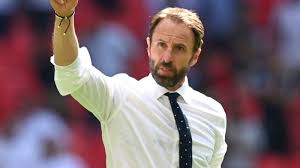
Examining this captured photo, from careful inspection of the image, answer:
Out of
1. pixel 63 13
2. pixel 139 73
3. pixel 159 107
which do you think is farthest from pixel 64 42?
pixel 139 73

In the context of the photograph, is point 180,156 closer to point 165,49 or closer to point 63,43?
point 165,49

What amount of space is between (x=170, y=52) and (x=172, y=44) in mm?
34

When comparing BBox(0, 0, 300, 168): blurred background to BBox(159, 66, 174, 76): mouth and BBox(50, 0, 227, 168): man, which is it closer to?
BBox(50, 0, 227, 168): man

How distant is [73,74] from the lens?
3.78 meters

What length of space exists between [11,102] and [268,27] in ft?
8.91

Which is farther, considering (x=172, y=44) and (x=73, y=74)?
(x=172, y=44)

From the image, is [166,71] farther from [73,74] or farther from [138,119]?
[73,74]

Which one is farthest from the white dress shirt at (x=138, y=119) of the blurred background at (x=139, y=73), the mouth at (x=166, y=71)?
the blurred background at (x=139, y=73)

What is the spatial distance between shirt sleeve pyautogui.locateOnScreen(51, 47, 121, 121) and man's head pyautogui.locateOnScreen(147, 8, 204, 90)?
0.62 ft

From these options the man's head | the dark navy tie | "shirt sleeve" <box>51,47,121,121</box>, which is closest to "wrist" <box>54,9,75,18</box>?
"shirt sleeve" <box>51,47,121,121</box>

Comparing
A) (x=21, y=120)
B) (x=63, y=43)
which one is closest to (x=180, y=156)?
(x=63, y=43)

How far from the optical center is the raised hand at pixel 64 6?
144 inches

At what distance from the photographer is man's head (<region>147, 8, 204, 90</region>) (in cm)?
408

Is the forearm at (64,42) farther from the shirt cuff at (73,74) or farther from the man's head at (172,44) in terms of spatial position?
the man's head at (172,44)
